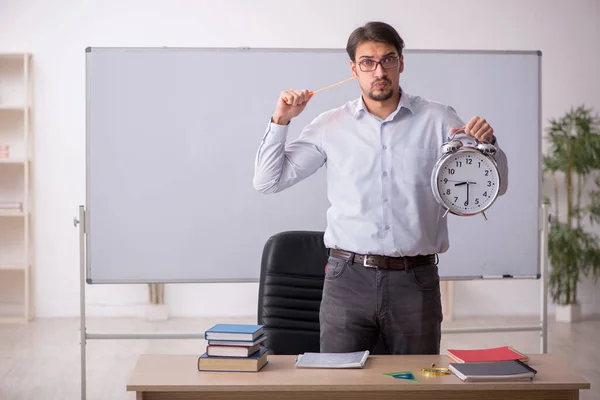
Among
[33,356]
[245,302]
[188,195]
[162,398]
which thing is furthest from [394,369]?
[245,302]

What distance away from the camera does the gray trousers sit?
2.45 m

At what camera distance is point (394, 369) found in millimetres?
2139

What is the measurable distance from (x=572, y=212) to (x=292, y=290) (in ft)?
13.0

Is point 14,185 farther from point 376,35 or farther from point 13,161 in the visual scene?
point 376,35

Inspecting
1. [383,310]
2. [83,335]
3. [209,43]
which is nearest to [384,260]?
[383,310]

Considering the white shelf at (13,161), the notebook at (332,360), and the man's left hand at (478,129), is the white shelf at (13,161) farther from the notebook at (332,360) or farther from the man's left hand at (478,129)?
the man's left hand at (478,129)

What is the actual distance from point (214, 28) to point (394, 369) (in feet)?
15.8

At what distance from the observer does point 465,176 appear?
2.39 meters

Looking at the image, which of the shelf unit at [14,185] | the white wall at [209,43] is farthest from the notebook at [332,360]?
the shelf unit at [14,185]

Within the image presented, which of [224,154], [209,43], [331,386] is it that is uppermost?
[209,43]

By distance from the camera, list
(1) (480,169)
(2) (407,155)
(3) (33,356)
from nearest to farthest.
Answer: (1) (480,169)
(2) (407,155)
(3) (33,356)

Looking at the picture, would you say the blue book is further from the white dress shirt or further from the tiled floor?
the tiled floor

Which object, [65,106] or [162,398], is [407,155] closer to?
[162,398]

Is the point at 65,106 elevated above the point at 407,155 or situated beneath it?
elevated above
